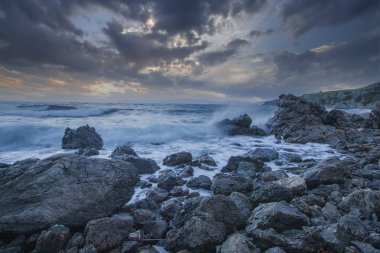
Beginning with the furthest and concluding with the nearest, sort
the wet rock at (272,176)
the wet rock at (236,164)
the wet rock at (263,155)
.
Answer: the wet rock at (263,155)
the wet rock at (236,164)
the wet rock at (272,176)

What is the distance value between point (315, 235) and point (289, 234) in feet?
1.22

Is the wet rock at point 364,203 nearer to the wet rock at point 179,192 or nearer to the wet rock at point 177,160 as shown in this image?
the wet rock at point 179,192

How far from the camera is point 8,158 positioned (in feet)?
38.3

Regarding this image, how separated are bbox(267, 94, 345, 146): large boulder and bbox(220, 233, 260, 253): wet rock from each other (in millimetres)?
11116

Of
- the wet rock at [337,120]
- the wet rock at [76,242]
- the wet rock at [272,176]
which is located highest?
the wet rock at [337,120]

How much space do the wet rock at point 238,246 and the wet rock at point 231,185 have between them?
2.28 metres

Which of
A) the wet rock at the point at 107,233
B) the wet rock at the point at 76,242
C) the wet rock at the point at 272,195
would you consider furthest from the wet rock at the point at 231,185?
the wet rock at the point at 76,242

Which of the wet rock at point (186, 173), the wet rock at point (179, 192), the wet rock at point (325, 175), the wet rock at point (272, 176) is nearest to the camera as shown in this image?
the wet rock at point (325, 175)

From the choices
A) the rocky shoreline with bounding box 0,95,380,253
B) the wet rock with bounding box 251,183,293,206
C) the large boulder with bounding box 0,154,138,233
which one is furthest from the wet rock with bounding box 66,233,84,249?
the wet rock with bounding box 251,183,293,206

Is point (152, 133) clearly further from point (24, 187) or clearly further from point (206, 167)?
point (24, 187)

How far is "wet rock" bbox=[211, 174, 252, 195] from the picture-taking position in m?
5.95

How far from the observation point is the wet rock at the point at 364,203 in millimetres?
4406

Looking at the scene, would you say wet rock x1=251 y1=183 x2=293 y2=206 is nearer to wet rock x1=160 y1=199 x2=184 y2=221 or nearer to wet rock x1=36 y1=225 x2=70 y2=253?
wet rock x1=160 y1=199 x2=184 y2=221

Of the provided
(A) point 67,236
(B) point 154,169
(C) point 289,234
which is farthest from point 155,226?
(B) point 154,169
